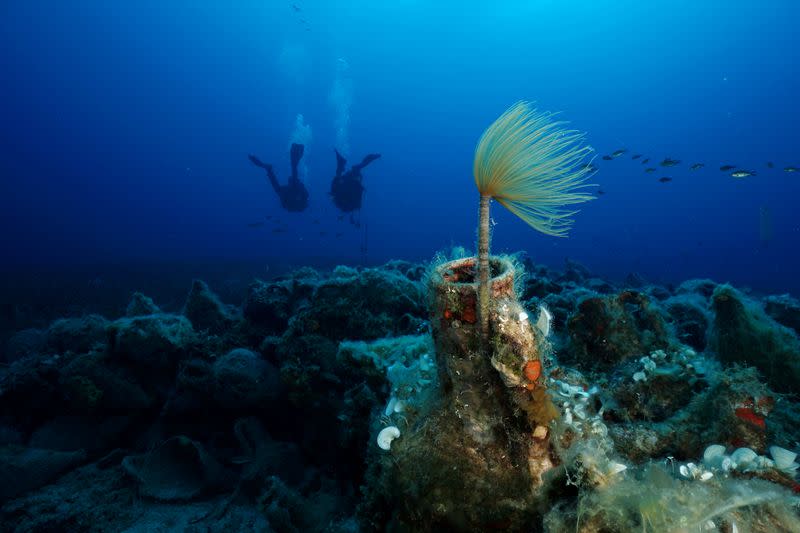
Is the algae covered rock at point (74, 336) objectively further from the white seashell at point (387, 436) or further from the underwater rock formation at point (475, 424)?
the underwater rock formation at point (475, 424)

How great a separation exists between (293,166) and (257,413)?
15.7 meters

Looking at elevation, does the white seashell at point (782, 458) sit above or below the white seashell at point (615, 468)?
above

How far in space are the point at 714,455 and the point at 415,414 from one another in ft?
5.33

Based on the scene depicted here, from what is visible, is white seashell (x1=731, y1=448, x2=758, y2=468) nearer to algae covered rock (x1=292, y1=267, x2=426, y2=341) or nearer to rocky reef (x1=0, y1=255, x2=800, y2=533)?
rocky reef (x1=0, y1=255, x2=800, y2=533)

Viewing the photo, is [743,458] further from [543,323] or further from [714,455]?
[543,323]

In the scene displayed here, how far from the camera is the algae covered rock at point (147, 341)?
17.3 feet

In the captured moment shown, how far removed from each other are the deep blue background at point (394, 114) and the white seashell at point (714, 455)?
79.3 metres

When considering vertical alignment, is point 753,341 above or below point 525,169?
below

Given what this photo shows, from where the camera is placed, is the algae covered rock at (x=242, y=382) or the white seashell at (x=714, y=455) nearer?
the white seashell at (x=714, y=455)

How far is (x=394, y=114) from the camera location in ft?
529

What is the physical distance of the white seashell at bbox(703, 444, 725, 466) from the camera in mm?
1941

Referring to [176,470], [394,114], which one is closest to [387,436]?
[176,470]

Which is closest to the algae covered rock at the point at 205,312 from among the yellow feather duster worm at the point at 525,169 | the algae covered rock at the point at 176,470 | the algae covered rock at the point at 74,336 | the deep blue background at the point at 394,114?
the algae covered rock at the point at 74,336

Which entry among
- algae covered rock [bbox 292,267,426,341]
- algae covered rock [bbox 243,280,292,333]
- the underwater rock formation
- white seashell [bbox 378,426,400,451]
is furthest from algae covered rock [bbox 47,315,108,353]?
the underwater rock formation
